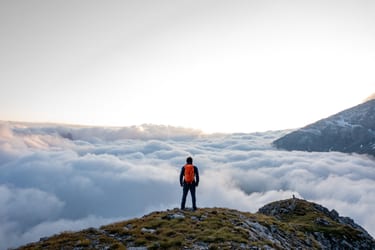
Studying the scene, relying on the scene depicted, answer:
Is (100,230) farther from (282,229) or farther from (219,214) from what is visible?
(282,229)

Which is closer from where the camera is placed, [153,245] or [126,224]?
[153,245]

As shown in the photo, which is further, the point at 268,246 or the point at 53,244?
the point at 268,246

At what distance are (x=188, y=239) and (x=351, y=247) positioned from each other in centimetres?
3094

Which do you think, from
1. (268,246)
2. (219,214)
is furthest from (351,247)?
(268,246)

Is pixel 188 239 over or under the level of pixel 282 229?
over

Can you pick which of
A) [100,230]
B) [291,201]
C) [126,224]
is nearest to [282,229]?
[126,224]

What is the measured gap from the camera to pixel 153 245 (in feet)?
58.2

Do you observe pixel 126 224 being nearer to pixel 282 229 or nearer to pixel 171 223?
pixel 171 223

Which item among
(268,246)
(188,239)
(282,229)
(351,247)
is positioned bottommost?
(351,247)

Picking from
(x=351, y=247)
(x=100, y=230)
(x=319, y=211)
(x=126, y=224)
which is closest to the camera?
(x=100, y=230)

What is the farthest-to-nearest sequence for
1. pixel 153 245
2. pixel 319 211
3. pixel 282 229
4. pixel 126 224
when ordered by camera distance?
pixel 319 211
pixel 282 229
pixel 126 224
pixel 153 245

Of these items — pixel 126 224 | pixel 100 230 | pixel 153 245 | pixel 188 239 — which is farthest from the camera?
pixel 126 224

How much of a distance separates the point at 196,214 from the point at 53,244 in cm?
1264

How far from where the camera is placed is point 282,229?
96.4 ft
